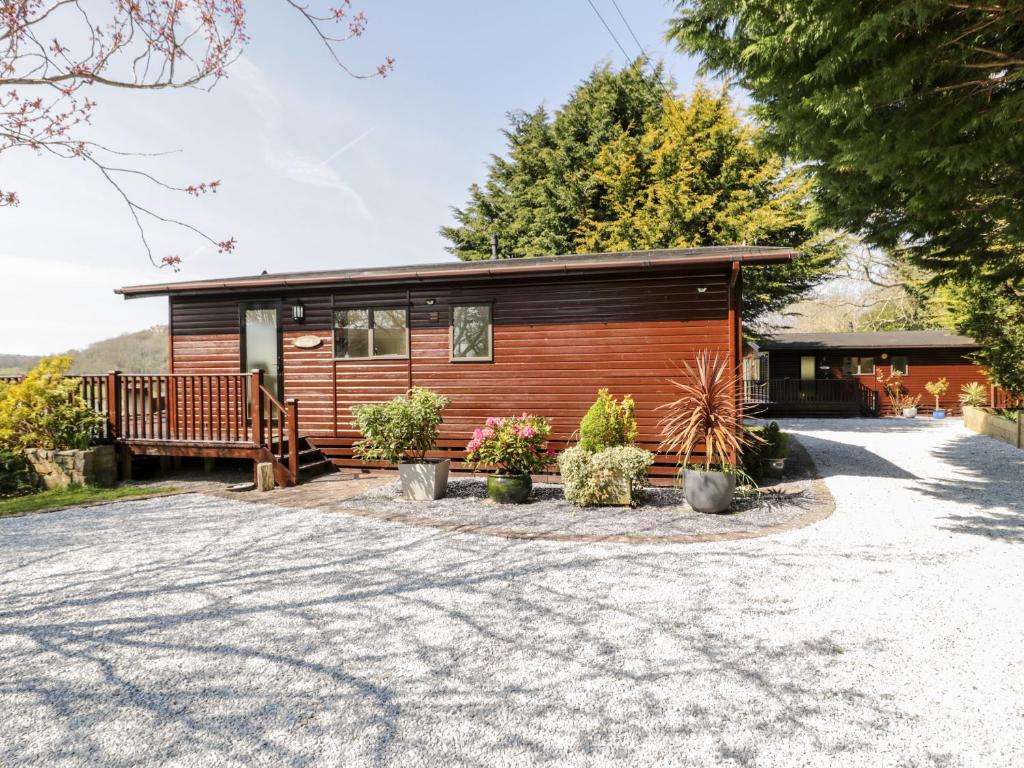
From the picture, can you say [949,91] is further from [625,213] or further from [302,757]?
[625,213]

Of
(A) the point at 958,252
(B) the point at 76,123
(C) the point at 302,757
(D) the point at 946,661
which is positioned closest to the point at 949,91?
(A) the point at 958,252

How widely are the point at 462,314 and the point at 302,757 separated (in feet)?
21.9

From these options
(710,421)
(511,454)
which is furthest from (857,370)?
(511,454)

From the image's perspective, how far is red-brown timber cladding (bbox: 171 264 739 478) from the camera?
7.34 m

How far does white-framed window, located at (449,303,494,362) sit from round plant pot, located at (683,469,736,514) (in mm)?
3643

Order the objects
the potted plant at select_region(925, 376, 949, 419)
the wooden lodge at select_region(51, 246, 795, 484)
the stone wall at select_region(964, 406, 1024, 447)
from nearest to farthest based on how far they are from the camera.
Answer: the wooden lodge at select_region(51, 246, 795, 484)
the stone wall at select_region(964, 406, 1024, 447)
the potted plant at select_region(925, 376, 949, 419)

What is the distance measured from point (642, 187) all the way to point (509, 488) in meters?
14.3

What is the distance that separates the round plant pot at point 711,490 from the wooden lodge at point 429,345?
1688 mm

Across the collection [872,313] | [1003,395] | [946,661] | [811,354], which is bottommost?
[946,661]

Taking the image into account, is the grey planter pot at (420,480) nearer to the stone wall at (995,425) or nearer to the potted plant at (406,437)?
the potted plant at (406,437)

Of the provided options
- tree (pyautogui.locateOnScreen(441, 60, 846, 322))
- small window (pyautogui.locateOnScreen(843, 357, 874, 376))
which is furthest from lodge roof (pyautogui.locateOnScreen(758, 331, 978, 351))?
tree (pyautogui.locateOnScreen(441, 60, 846, 322))

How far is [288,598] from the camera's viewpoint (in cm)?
349

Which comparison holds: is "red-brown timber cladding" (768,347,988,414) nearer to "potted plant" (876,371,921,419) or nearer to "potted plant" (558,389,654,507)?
"potted plant" (876,371,921,419)

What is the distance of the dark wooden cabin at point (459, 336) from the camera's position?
24.0 ft
